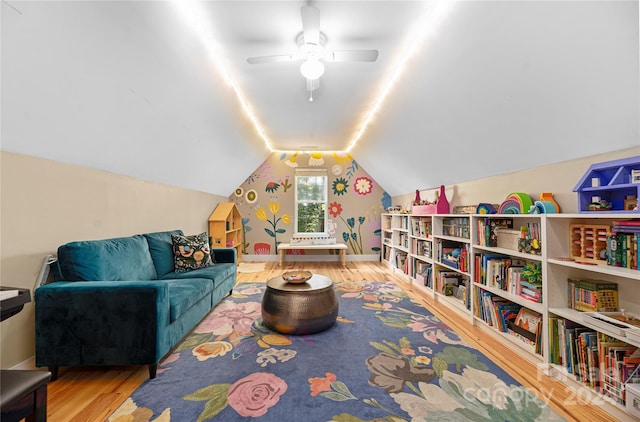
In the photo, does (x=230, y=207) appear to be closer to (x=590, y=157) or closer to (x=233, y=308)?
(x=233, y=308)

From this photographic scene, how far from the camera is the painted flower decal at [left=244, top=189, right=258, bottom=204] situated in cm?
617

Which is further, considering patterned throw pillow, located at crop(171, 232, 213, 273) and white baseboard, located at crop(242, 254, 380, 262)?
white baseboard, located at crop(242, 254, 380, 262)

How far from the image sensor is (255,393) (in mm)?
1628

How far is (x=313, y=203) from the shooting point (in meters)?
6.33

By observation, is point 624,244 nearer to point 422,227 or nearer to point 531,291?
point 531,291

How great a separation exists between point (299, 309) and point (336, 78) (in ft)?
7.98

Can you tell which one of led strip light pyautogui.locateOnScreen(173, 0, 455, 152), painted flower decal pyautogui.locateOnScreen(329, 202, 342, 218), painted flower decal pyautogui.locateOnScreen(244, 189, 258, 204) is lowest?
painted flower decal pyautogui.locateOnScreen(329, 202, 342, 218)

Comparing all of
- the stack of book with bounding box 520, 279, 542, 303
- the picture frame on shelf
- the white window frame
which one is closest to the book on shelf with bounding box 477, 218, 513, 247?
the stack of book with bounding box 520, 279, 542, 303

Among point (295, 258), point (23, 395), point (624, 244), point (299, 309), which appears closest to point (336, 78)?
point (299, 309)

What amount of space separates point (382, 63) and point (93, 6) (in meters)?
2.24

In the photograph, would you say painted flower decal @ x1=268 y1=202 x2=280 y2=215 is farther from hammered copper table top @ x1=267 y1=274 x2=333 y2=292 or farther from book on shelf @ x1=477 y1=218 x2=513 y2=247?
book on shelf @ x1=477 y1=218 x2=513 y2=247

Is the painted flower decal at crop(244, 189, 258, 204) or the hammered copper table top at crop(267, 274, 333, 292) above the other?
the painted flower decal at crop(244, 189, 258, 204)

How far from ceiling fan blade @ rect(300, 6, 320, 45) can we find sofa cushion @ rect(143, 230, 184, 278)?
8.43 feet

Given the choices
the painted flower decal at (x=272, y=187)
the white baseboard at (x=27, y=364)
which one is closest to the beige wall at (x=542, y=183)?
the white baseboard at (x=27, y=364)
